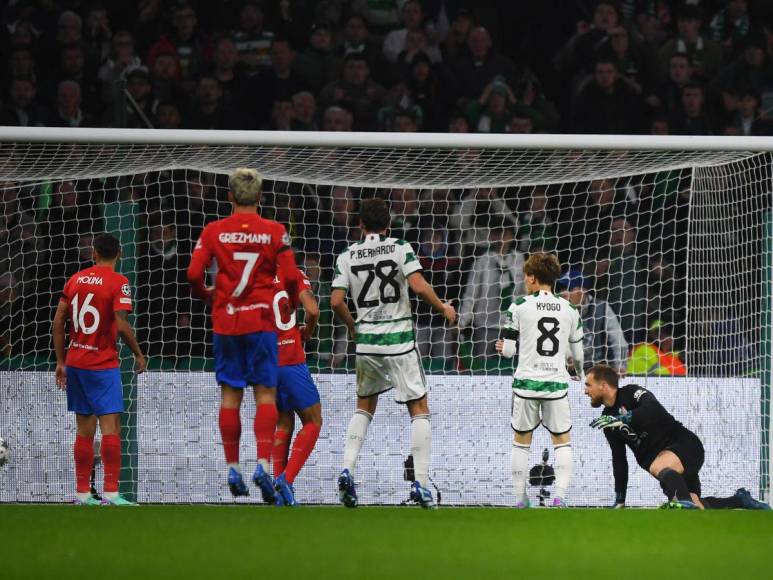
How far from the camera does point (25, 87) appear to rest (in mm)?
11461

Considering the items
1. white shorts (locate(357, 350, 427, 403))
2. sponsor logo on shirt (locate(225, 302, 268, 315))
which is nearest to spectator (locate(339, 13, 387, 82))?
white shorts (locate(357, 350, 427, 403))

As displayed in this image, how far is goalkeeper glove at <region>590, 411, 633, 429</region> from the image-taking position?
7.69 m

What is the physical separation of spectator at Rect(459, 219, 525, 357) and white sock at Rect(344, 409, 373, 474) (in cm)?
224

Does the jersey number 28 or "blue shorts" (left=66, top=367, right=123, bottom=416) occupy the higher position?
the jersey number 28

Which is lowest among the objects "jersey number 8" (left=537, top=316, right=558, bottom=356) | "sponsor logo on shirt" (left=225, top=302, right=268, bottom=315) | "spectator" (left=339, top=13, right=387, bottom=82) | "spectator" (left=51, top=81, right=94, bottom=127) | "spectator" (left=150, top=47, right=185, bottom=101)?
"jersey number 8" (left=537, top=316, right=558, bottom=356)

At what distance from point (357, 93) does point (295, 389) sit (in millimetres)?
5204

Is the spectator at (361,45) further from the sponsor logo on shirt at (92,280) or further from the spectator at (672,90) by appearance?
the sponsor logo on shirt at (92,280)

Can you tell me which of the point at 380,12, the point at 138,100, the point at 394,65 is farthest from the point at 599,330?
the point at 380,12

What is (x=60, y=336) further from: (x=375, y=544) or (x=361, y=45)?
(x=361, y=45)

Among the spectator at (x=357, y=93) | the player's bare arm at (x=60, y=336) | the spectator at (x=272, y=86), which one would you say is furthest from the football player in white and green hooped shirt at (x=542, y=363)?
the spectator at (x=272, y=86)

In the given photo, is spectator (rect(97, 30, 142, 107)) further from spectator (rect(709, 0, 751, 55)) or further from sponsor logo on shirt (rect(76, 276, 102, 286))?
spectator (rect(709, 0, 751, 55))

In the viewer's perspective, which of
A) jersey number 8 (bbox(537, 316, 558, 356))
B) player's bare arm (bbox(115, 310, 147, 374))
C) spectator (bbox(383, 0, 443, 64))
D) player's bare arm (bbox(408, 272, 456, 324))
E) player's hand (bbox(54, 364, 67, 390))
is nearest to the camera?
player's bare arm (bbox(408, 272, 456, 324))

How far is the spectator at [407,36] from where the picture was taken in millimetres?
12008

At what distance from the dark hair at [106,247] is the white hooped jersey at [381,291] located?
1.49 m
